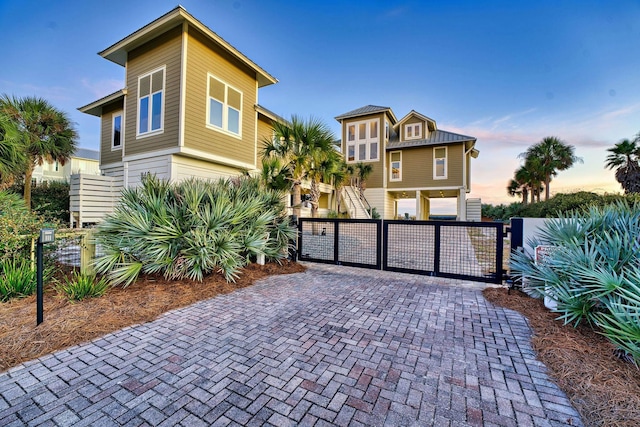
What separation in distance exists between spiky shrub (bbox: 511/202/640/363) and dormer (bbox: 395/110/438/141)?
17128 mm

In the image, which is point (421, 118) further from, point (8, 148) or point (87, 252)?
point (8, 148)

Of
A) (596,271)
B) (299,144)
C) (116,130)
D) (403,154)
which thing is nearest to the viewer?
(596,271)

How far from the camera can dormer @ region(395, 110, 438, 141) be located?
760 inches

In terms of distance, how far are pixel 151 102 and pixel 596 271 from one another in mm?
12152

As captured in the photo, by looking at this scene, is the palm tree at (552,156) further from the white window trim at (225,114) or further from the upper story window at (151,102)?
the upper story window at (151,102)

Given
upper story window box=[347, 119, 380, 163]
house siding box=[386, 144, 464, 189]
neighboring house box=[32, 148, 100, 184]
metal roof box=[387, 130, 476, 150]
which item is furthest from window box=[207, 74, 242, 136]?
neighboring house box=[32, 148, 100, 184]

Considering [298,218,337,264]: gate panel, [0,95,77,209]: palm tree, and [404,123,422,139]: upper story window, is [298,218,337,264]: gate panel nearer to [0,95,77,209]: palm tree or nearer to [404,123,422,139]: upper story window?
[0,95,77,209]: palm tree

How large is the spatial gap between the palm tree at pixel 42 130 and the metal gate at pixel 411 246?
13.5m

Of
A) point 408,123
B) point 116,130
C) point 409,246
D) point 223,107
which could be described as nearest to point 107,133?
point 116,130

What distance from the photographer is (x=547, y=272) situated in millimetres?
3459

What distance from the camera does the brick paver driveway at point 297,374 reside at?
1.74 m

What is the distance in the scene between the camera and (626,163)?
18.5 meters

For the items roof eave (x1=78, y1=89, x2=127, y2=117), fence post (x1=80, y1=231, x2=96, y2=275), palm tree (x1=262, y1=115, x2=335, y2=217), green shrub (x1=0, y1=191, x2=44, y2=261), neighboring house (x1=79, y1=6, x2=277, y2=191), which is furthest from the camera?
roof eave (x1=78, y1=89, x2=127, y2=117)

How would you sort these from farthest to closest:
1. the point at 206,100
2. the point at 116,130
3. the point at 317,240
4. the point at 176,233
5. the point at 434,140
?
1. the point at 434,140
2. the point at 116,130
3. the point at 206,100
4. the point at 317,240
5. the point at 176,233
